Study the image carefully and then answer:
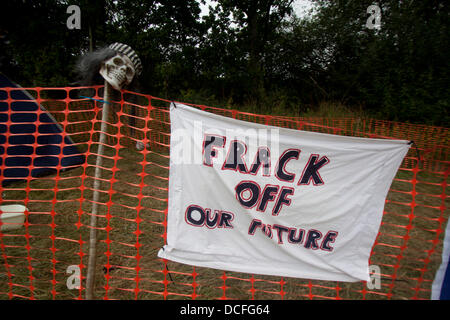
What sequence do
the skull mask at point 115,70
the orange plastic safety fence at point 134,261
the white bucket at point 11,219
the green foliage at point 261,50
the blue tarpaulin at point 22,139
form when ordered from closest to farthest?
the skull mask at point 115,70 → the orange plastic safety fence at point 134,261 → the white bucket at point 11,219 → the blue tarpaulin at point 22,139 → the green foliage at point 261,50

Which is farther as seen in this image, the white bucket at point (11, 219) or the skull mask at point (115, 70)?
the white bucket at point (11, 219)

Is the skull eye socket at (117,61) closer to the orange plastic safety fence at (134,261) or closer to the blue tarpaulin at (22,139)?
the orange plastic safety fence at (134,261)

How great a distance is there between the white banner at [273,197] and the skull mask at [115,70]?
0.43m

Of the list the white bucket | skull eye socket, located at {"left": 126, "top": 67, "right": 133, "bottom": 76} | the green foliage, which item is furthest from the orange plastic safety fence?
the green foliage

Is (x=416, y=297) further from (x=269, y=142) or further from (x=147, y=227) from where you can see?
(x=147, y=227)

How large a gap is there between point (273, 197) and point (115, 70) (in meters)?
1.50

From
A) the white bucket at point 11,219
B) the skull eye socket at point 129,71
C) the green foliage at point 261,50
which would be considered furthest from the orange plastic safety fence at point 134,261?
the green foliage at point 261,50

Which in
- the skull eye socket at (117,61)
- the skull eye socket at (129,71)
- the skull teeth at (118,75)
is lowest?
the skull teeth at (118,75)

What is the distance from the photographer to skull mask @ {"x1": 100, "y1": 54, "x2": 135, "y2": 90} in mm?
1645

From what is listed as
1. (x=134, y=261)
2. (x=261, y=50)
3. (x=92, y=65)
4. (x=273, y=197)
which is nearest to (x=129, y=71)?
(x=92, y=65)

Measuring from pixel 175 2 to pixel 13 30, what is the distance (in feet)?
21.4

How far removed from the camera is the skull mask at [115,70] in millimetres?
1645

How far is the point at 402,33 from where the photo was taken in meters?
8.42

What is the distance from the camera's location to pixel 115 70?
165cm
